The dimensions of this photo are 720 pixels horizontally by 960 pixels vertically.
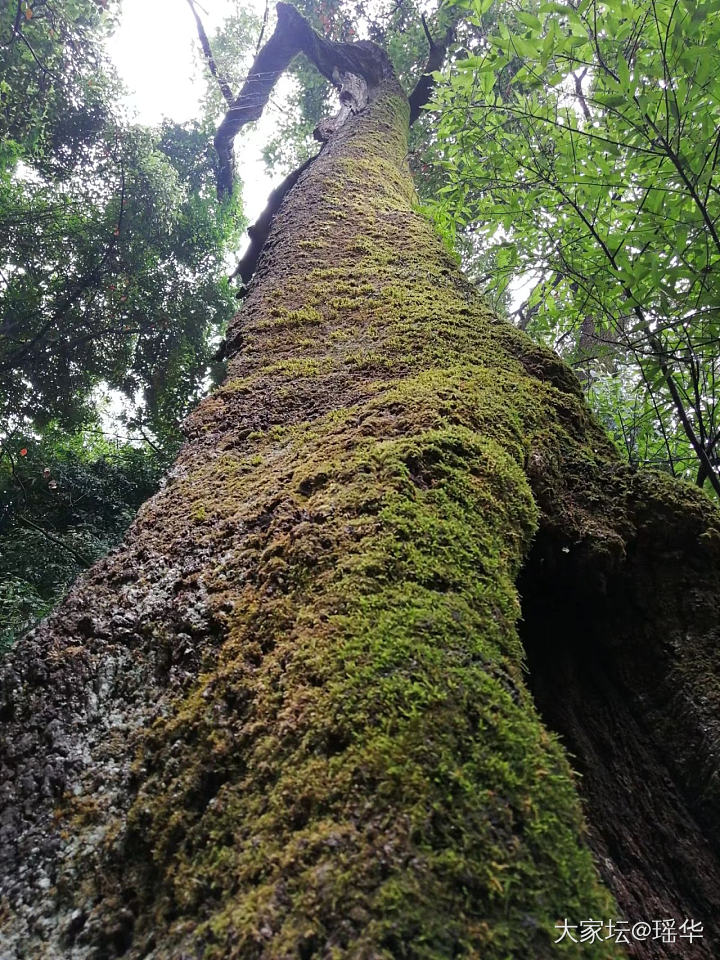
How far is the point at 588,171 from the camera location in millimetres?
2117

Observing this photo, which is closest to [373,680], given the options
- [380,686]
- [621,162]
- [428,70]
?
[380,686]

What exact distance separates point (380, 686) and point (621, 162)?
2.28 meters

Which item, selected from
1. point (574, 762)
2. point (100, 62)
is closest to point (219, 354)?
point (574, 762)

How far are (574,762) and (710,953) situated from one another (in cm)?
35

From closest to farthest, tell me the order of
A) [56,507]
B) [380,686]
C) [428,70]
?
[380,686], [428,70], [56,507]

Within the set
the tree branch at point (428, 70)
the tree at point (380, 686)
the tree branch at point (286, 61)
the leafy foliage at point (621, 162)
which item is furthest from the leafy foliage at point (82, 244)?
the tree at point (380, 686)

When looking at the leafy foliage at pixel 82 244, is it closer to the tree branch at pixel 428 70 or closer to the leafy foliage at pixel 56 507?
the leafy foliage at pixel 56 507

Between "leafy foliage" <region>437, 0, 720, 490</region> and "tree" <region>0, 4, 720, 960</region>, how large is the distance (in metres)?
0.58

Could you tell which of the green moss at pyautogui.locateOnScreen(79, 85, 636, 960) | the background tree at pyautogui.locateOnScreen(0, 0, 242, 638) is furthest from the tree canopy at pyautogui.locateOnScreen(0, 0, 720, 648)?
the green moss at pyautogui.locateOnScreen(79, 85, 636, 960)

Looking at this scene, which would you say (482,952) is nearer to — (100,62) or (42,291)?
(42,291)

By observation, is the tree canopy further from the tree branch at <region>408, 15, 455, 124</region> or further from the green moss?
the green moss

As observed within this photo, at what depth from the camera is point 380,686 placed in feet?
2.71

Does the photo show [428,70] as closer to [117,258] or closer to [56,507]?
[117,258]

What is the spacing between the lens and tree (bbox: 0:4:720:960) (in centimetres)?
67
